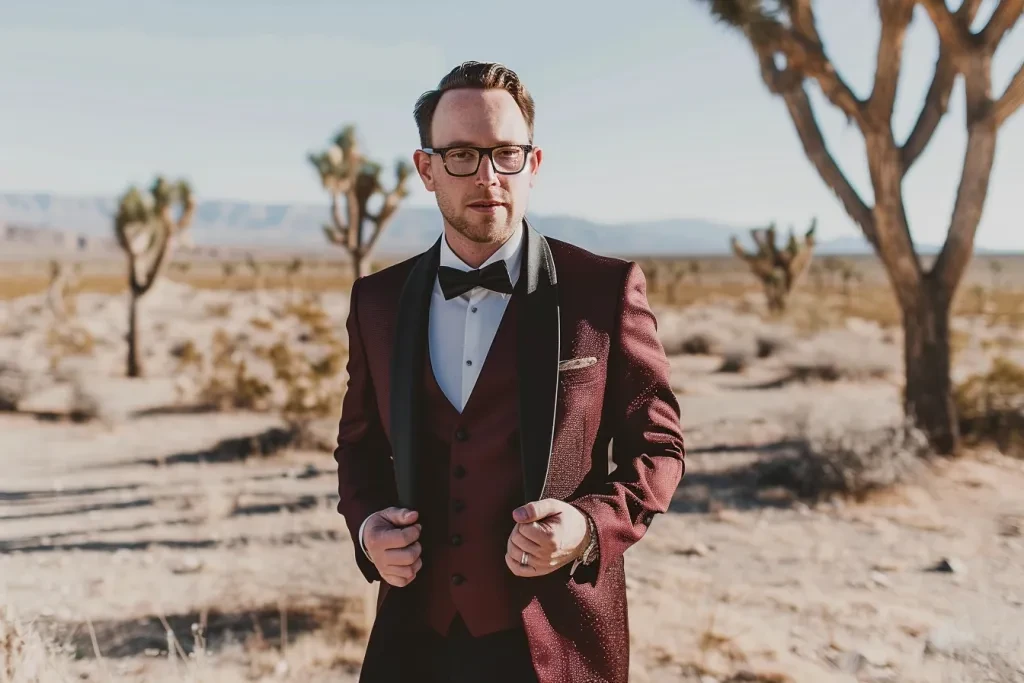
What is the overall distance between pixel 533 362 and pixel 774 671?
268cm

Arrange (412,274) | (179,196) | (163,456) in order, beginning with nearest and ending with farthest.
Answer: (412,274), (163,456), (179,196)

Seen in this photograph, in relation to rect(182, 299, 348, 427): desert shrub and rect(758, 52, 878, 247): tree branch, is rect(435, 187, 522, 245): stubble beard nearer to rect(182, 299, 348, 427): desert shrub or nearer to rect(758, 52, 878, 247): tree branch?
rect(758, 52, 878, 247): tree branch

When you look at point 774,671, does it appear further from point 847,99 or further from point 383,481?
point 847,99

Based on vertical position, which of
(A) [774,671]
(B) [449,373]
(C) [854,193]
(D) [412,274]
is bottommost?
(A) [774,671]

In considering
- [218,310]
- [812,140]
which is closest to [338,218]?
[812,140]

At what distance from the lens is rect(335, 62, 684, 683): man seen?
147 cm

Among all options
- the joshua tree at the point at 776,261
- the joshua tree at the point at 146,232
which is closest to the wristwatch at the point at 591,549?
Result: the joshua tree at the point at 146,232

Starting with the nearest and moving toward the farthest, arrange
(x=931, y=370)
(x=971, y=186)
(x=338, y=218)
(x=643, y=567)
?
(x=643, y=567)
(x=971, y=186)
(x=931, y=370)
(x=338, y=218)

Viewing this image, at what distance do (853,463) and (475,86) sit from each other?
616cm

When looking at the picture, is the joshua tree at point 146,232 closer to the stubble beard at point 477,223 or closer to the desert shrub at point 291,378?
the desert shrub at point 291,378

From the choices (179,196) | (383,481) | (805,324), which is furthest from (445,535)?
(805,324)

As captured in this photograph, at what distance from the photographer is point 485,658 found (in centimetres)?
154

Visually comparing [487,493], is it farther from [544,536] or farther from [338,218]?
[338,218]

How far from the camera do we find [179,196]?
15.0 meters
